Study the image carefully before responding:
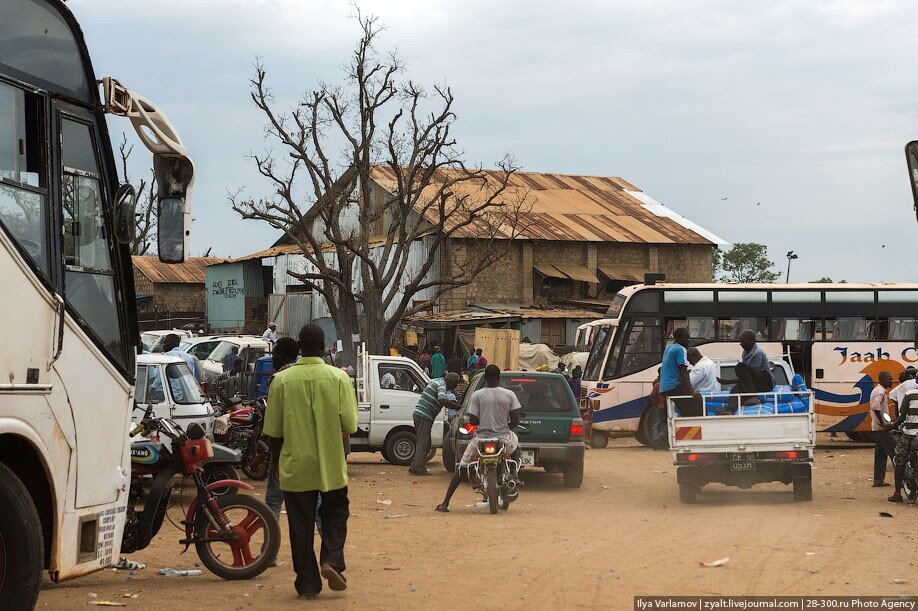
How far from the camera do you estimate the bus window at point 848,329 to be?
83.0 feet

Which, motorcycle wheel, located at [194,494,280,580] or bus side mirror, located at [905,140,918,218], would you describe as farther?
bus side mirror, located at [905,140,918,218]

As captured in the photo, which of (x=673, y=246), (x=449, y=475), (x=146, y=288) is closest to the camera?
(x=449, y=475)

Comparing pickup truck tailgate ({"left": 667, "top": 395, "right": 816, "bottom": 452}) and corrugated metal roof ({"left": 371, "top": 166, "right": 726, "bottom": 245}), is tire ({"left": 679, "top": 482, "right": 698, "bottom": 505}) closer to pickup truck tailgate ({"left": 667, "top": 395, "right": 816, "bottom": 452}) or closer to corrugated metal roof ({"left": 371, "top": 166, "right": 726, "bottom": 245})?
pickup truck tailgate ({"left": 667, "top": 395, "right": 816, "bottom": 452})

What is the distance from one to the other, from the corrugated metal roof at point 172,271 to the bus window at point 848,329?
42806mm

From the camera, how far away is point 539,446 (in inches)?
617

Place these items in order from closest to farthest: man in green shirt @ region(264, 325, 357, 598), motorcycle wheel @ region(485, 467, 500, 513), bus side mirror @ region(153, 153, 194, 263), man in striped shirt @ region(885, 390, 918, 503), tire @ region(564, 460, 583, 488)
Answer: bus side mirror @ region(153, 153, 194, 263), man in green shirt @ region(264, 325, 357, 598), motorcycle wheel @ region(485, 467, 500, 513), man in striped shirt @ region(885, 390, 918, 503), tire @ region(564, 460, 583, 488)

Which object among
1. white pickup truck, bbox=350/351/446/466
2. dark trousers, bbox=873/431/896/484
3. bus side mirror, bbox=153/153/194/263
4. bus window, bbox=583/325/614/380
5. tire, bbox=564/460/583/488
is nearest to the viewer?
bus side mirror, bbox=153/153/194/263

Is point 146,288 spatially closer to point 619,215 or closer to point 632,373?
point 619,215

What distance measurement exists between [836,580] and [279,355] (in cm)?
517

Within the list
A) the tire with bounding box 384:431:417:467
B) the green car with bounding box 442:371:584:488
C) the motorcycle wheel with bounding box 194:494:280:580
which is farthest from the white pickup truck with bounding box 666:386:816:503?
the motorcycle wheel with bounding box 194:494:280:580

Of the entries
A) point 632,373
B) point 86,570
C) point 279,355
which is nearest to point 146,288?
point 632,373

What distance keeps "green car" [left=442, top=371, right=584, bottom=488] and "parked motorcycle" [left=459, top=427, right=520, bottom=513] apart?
5.45 feet

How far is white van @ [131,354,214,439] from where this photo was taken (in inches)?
569

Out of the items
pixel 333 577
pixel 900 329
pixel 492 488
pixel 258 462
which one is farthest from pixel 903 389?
pixel 900 329
